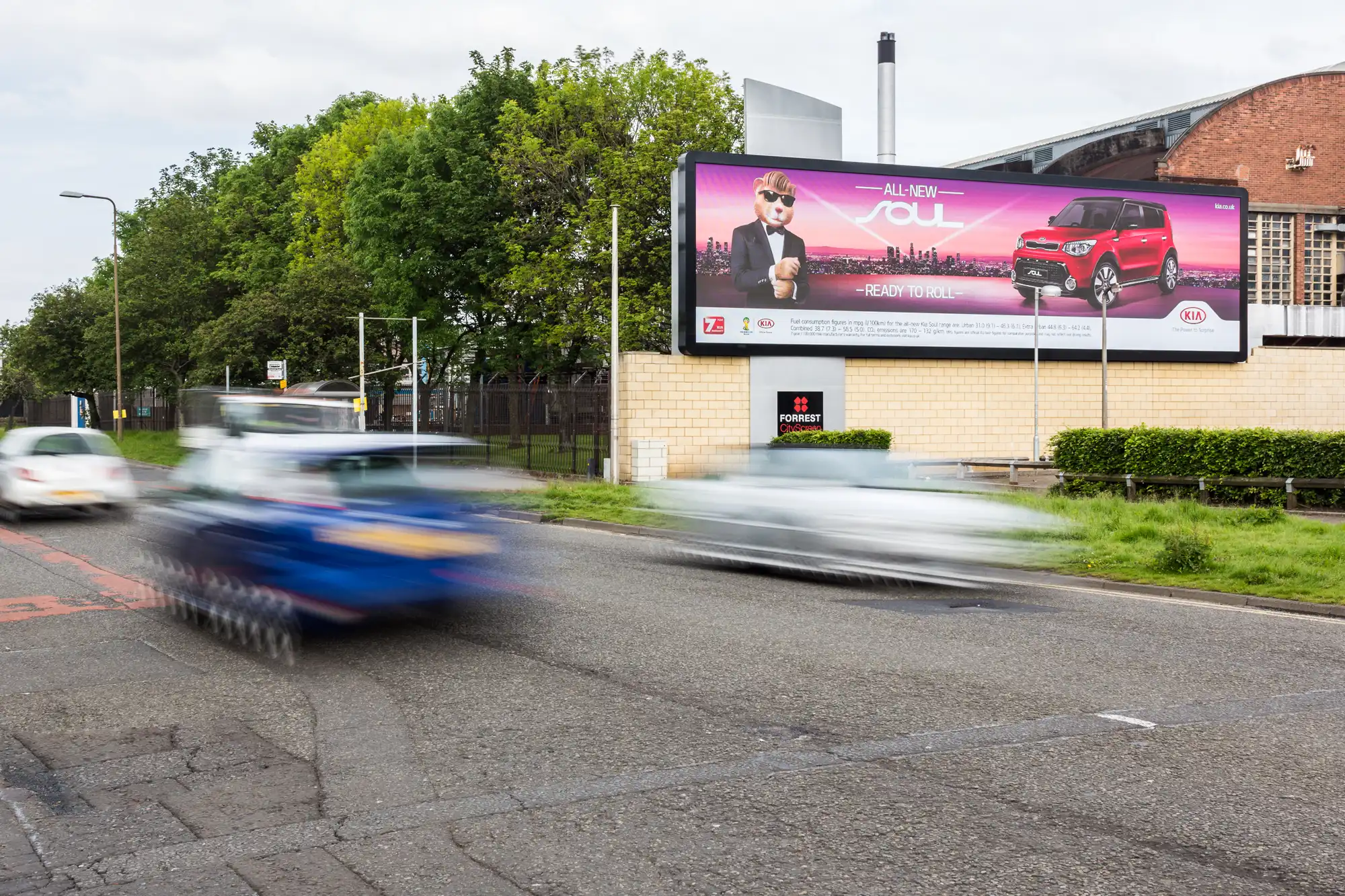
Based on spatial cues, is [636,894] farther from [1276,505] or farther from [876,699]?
[1276,505]

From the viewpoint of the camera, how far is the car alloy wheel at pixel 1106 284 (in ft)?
116

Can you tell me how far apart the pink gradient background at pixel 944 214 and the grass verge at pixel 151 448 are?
19524 mm

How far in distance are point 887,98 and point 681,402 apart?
1871 centimetres

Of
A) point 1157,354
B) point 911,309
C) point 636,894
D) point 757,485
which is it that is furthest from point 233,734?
point 1157,354

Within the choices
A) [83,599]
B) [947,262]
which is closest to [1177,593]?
[83,599]

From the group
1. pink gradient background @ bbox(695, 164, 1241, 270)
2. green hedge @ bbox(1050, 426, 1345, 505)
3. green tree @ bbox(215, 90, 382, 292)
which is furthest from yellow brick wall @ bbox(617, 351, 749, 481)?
green tree @ bbox(215, 90, 382, 292)

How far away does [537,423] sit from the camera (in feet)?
117

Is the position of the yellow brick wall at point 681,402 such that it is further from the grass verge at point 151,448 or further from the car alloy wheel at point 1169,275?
the grass verge at point 151,448

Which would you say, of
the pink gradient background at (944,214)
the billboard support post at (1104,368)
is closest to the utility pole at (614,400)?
the pink gradient background at (944,214)

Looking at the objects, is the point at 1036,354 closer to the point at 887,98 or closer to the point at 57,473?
the point at 887,98

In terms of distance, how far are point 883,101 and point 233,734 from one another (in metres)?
41.1

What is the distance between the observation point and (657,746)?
623cm

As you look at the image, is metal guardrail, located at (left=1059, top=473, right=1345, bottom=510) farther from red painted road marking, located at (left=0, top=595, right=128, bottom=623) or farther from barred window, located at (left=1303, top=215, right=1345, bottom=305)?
barred window, located at (left=1303, top=215, right=1345, bottom=305)

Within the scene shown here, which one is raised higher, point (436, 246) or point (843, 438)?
point (436, 246)
